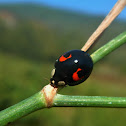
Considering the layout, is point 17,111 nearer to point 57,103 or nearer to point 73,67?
point 57,103

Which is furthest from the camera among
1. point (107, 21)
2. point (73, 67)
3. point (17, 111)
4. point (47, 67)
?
point (47, 67)

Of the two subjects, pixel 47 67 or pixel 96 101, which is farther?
pixel 47 67

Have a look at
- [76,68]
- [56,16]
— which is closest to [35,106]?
[76,68]

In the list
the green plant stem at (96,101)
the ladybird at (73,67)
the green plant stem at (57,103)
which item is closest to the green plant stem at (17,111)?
the green plant stem at (57,103)

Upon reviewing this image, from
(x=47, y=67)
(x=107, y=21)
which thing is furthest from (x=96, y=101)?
(x=47, y=67)

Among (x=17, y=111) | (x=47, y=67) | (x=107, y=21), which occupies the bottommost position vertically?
(x=47, y=67)

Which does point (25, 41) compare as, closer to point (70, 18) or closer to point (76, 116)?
point (76, 116)

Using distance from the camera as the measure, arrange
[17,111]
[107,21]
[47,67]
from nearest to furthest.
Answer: [17,111] → [107,21] → [47,67]

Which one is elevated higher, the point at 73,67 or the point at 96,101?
the point at 96,101
